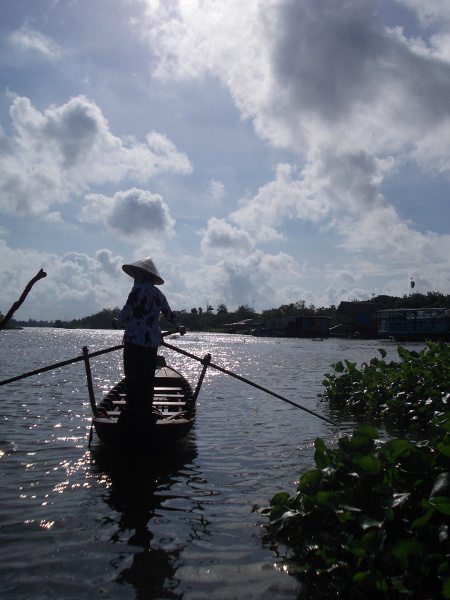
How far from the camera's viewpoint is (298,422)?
37.2 feet

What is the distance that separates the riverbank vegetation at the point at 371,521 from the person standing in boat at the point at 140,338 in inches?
112

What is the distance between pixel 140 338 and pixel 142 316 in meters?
0.30

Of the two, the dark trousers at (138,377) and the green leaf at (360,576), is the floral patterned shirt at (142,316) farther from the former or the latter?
the green leaf at (360,576)

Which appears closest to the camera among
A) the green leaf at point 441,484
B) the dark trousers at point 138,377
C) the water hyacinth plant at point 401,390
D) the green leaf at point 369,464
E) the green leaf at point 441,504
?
the green leaf at point 441,504

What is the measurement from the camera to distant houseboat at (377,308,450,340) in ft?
199

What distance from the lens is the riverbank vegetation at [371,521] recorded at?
10.8 ft

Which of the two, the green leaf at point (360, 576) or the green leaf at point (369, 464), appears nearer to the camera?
the green leaf at point (360, 576)

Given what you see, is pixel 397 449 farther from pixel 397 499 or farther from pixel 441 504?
pixel 441 504

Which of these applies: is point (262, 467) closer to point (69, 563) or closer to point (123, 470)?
point (123, 470)

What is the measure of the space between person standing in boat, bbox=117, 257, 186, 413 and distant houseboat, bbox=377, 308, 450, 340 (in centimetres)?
5828

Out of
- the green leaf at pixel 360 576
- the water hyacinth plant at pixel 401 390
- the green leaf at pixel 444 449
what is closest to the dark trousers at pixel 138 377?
the green leaf at pixel 360 576

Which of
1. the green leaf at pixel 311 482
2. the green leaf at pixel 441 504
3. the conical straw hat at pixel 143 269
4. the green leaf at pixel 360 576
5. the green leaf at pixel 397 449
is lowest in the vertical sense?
the green leaf at pixel 360 576

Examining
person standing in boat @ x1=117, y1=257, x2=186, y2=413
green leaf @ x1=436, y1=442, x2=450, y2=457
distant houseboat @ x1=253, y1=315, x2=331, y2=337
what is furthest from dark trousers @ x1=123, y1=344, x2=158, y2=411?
distant houseboat @ x1=253, y1=315, x2=331, y2=337

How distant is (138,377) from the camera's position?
689 centimetres
